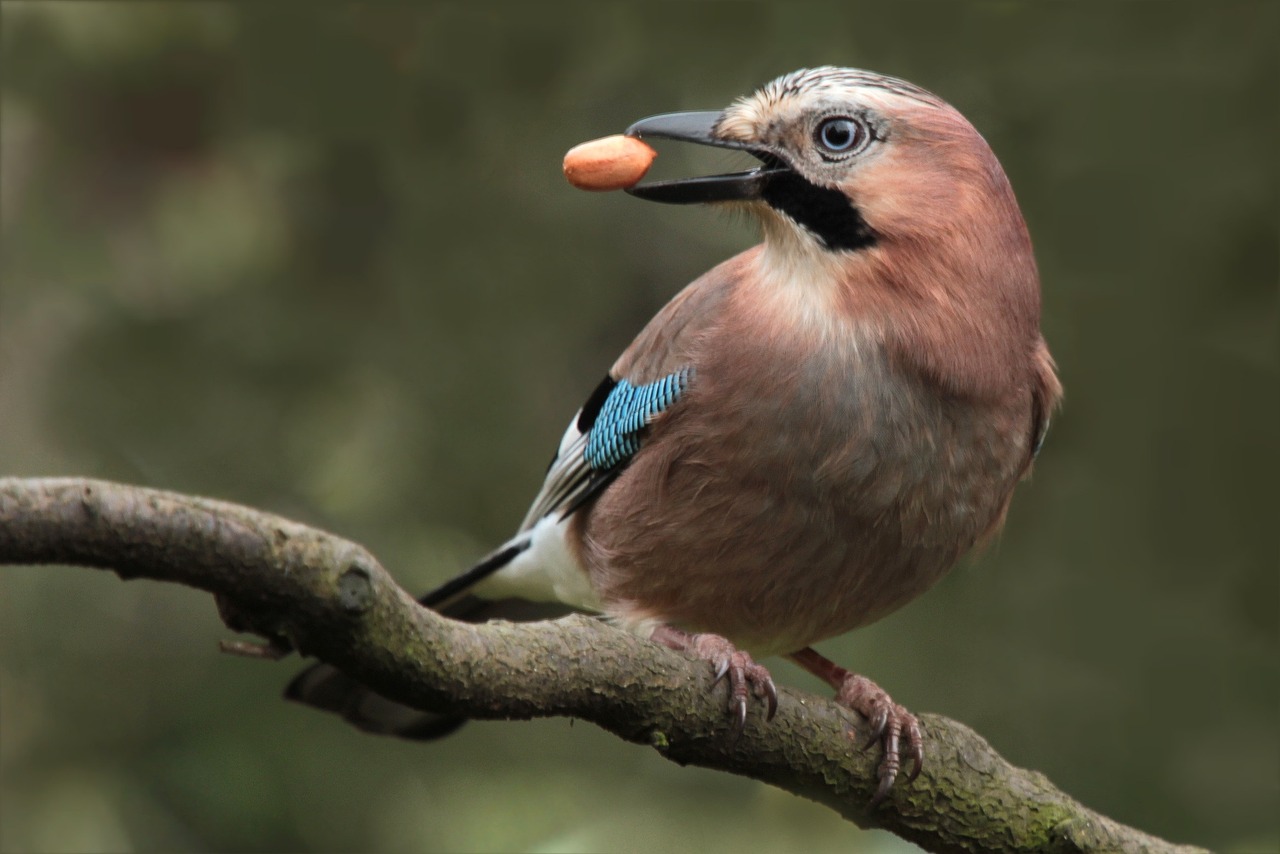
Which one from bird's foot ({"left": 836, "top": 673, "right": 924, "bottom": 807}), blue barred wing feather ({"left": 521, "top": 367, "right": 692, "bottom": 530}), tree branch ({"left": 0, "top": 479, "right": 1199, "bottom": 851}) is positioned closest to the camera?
tree branch ({"left": 0, "top": 479, "right": 1199, "bottom": 851})

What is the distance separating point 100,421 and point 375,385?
1.00 meters

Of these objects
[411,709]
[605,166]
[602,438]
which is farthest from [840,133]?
[411,709]

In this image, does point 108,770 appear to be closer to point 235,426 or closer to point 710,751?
point 235,426

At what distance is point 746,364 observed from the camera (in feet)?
12.9

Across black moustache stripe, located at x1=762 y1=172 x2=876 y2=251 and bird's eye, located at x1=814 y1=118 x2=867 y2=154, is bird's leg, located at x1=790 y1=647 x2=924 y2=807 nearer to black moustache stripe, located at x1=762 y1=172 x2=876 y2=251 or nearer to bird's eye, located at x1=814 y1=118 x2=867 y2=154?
black moustache stripe, located at x1=762 y1=172 x2=876 y2=251

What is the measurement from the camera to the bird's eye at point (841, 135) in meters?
3.85

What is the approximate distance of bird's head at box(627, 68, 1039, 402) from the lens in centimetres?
383

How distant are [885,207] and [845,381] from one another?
0.47 m

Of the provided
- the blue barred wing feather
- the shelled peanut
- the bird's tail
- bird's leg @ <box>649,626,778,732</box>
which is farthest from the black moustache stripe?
the bird's tail

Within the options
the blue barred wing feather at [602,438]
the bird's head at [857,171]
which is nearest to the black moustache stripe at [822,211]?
the bird's head at [857,171]

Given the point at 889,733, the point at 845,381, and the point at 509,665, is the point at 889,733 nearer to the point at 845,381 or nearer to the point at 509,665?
the point at 845,381

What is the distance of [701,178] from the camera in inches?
151

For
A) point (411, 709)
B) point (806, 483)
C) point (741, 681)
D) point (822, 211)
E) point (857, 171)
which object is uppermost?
point (857, 171)

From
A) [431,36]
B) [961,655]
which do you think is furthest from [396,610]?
[431,36]
